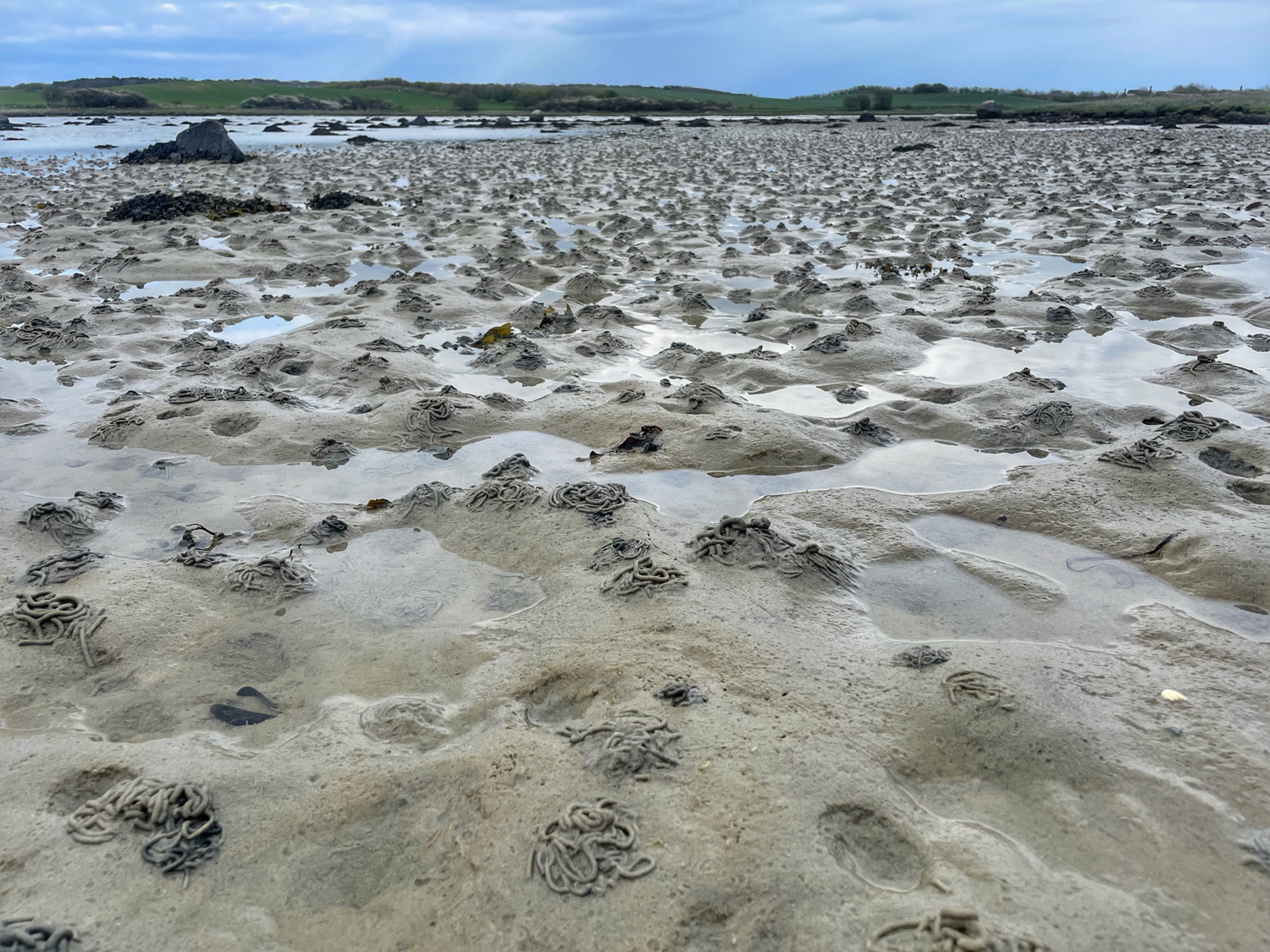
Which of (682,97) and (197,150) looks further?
(682,97)

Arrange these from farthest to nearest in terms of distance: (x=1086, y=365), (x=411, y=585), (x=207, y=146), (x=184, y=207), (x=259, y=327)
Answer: (x=207, y=146), (x=184, y=207), (x=259, y=327), (x=1086, y=365), (x=411, y=585)

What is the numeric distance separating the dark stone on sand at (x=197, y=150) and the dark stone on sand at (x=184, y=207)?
14544mm

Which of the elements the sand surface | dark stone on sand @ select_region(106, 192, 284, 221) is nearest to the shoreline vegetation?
dark stone on sand @ select_region(106, 192, 284, 221)

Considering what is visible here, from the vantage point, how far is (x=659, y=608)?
15.2 feet

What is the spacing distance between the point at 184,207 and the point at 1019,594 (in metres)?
19.2

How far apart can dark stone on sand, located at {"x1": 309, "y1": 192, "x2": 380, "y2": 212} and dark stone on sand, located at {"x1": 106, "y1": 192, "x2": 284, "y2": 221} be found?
86 centimetres

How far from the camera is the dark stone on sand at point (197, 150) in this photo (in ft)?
102

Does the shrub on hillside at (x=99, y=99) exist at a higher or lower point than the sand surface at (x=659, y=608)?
higher

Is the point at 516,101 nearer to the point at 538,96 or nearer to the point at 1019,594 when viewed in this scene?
the point at 538,96

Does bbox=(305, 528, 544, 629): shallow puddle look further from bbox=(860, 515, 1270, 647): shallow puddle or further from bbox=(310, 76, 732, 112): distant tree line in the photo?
bbox=(310, 76, 732, 112): distant tree line

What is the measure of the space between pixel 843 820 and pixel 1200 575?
3.16 metres

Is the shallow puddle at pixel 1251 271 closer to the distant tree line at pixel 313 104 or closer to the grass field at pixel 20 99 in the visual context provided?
the distant tree line at pixel 313 104

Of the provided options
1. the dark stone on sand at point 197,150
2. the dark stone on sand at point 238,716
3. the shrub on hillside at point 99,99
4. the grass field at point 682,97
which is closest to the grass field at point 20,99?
the grass field at point 682,97

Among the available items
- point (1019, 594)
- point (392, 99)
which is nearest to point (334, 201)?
point (1019, 594)
